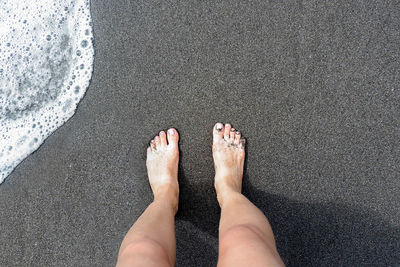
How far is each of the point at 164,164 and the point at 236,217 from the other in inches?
17.1

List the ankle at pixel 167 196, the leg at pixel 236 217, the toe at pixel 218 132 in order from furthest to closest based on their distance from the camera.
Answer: the toe at pixel 218 132 → the ankle at pixel 167 196 → the leg at pixel 236 217

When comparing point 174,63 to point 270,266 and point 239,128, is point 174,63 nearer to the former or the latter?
point 239,128

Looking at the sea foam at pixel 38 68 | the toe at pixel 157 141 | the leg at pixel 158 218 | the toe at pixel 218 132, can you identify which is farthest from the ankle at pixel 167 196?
the sea foam at pixel 38 68

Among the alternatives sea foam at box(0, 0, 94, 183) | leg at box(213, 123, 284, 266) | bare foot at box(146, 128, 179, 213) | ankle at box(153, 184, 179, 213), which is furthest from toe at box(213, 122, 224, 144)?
sea foam at box(0, 0, 94, 183)

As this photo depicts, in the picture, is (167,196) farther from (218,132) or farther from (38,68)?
(38,68)

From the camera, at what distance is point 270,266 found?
0.87 metres

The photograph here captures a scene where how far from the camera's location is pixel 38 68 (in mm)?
1517

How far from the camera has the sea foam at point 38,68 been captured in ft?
4.79

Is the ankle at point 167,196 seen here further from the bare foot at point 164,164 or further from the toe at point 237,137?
the toe at point 237,137

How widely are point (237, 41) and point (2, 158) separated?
127 centimetres

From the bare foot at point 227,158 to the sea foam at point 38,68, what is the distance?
0.69 meters

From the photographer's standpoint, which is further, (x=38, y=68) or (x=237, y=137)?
(x=38, y=68)

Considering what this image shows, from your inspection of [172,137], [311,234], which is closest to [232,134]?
[172,137]

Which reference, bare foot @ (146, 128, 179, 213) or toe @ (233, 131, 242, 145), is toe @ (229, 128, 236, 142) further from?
bare foot @ (146, 128, 179, 213)
